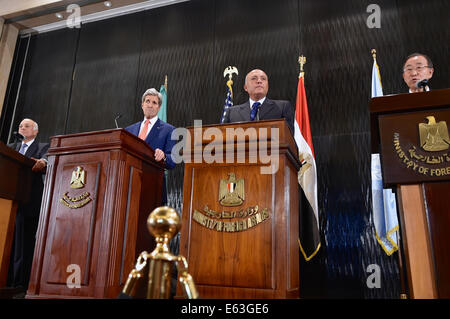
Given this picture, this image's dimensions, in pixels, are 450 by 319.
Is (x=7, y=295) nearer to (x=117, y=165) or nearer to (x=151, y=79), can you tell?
(x=117, y=165)

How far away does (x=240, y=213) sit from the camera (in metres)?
1.96

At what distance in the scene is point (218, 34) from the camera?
477cm

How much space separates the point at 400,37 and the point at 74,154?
3375 mm

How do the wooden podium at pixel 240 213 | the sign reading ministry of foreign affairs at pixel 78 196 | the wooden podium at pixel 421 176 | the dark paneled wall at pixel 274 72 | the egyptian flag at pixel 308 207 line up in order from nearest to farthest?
the wooden podium at pixel 421 176
the wooden podium at pixel 240 213
the sign reading ministry of foreign affairs at pixel 78 196
the egyptian flag at pixel 308 207
the dark paneled wall at pixel 274 72

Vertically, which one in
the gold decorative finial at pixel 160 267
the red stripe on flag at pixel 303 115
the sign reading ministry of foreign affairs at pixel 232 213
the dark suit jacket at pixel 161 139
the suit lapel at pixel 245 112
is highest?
the red stripe on flag at pixel 303 115

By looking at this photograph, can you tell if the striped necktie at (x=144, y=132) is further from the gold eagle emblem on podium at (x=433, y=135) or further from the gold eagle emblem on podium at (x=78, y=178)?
the gold eagle emblem on podium at (x=433, y=135)

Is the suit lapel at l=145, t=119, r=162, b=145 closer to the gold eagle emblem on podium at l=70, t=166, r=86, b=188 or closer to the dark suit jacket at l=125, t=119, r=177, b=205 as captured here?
the dark suit jacket at l=125, t=119, r=177, b=205

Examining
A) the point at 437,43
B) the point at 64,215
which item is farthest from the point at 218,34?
the point at 64,215

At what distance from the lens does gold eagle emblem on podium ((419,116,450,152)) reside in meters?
1.67

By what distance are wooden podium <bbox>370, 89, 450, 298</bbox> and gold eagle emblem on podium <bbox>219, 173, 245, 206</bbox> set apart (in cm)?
70

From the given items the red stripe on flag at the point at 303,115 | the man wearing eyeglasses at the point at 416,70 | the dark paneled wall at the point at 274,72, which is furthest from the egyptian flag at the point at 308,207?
the man wearing eyeglasses at the point at 416,70

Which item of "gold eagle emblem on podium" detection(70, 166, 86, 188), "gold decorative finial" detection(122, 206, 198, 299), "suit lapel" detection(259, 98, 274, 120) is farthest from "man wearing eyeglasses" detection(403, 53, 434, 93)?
"gold decorative finial" detection(122, 206, 198, 299)

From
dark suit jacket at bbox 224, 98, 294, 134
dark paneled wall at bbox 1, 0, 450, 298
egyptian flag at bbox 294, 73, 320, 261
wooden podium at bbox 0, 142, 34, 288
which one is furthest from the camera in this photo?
dark paneled wall at bbox 1, 0, 450, 298

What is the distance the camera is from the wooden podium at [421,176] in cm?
155
